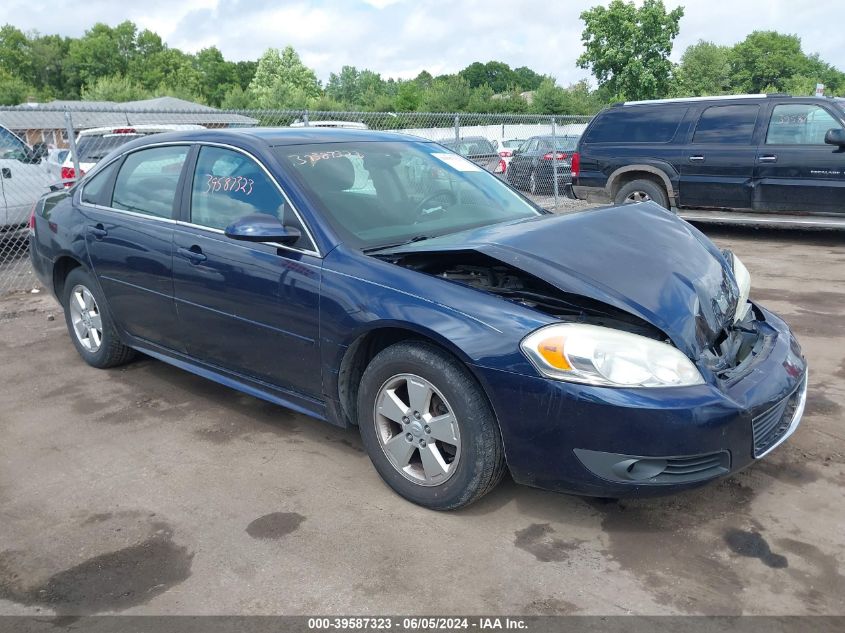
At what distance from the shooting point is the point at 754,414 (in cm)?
300

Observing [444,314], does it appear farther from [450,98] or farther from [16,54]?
[16,54]

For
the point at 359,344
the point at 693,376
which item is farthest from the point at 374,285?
the point at 693,376

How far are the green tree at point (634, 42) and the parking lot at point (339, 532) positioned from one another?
116 ft

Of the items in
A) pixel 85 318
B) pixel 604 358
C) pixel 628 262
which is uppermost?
pixel 628 262

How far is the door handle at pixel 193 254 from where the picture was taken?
4.13 m

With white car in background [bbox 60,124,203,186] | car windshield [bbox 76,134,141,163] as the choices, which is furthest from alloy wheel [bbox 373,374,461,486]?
car windshield [bbox 76,134,141,163]

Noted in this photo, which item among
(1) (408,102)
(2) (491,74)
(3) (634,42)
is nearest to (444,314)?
(3) (634,42)

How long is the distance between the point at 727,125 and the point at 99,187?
8.18 m

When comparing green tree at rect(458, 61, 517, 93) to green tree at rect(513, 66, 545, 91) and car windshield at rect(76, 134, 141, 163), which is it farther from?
car windshield at rect(76, 134, 141, 163)

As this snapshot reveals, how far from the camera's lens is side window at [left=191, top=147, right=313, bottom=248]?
12.7 feet

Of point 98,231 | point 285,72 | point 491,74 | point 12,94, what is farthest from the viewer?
point 491,74

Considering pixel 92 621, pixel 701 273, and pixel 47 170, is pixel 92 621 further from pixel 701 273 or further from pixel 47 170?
pixel 47 170

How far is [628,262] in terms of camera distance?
11.2 ft

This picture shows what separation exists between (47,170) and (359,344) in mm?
9661
